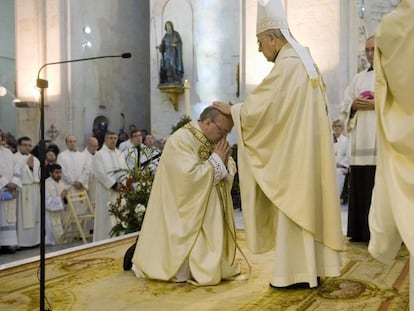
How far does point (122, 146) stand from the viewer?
11297mm

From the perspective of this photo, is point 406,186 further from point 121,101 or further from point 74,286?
point 121,101

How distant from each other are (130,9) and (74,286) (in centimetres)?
1431

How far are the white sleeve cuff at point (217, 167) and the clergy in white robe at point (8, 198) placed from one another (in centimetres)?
490

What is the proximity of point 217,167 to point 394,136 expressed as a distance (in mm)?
1879

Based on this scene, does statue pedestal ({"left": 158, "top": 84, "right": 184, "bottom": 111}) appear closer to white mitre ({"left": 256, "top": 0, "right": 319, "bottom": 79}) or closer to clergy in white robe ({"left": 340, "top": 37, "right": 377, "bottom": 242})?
clergy in white robe ({"left": 340, "top": 37, "right": 377, "bottom": 242})

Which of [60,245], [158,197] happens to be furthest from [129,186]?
[60,245]

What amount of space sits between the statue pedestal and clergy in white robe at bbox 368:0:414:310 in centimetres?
1158

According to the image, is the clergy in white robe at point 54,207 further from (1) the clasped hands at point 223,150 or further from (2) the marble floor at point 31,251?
(1) the clasped hands at point 223,150

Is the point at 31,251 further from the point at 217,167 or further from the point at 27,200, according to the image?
the point at 217,167

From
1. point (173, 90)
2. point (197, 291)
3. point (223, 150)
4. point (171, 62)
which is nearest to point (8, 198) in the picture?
point (223, 150)

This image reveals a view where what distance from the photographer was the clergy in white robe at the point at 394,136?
2.48 m

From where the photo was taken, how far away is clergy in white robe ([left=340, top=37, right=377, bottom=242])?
5.46m

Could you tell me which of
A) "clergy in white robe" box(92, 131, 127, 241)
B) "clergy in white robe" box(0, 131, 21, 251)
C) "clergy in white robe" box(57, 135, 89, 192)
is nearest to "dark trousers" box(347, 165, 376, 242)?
"clergy in white robe" box(92, 131, 127, 241)

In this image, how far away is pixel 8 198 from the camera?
26.7 ft
